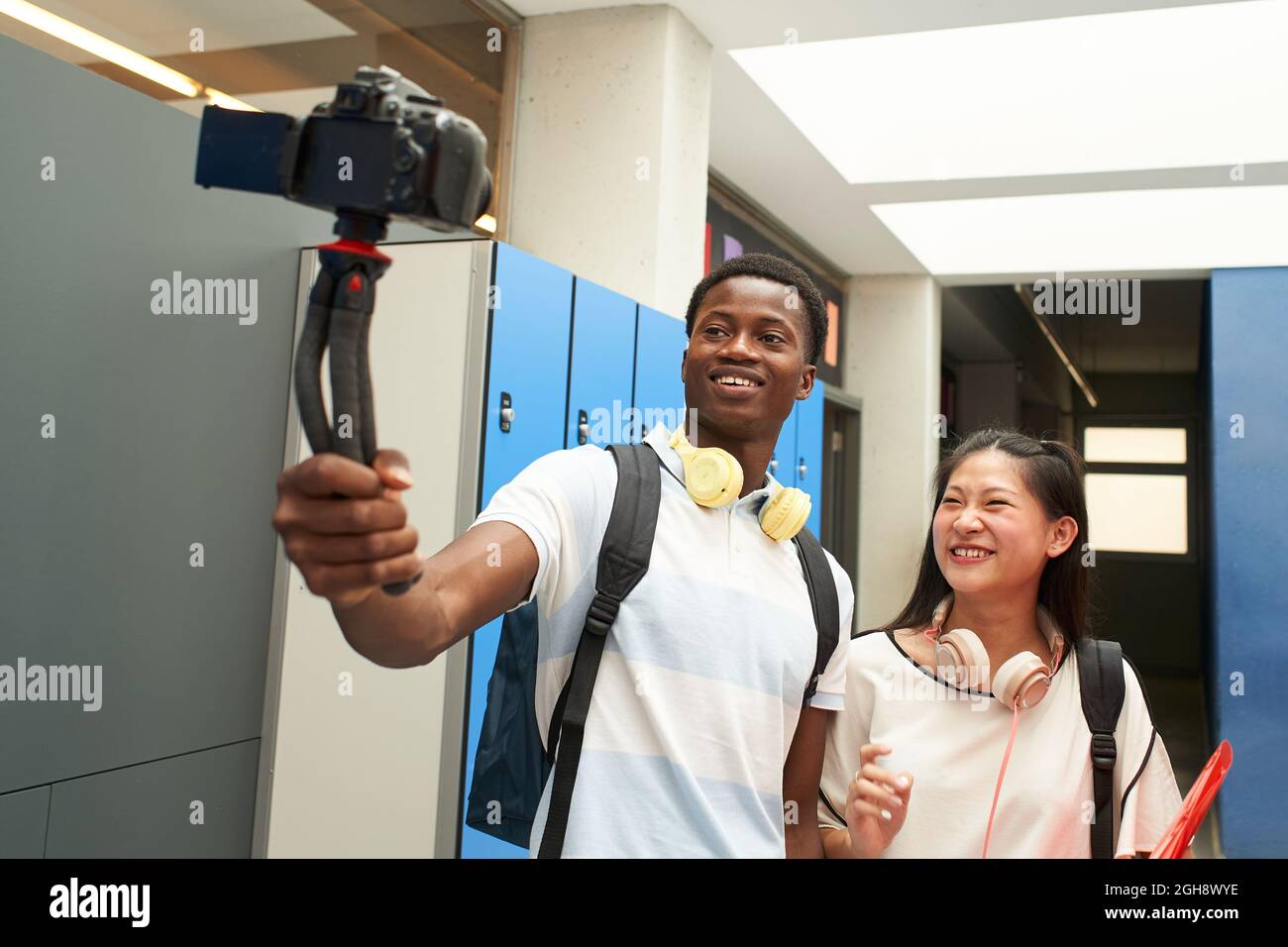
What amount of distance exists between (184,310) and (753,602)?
1918 mm

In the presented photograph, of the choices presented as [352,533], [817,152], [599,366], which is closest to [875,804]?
[352,533]

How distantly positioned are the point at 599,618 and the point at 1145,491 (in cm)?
1186

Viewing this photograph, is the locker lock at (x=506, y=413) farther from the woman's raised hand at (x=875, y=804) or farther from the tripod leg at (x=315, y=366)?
the tripod leg at (x=315, y=366)

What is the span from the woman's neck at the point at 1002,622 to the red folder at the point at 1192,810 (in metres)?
0.29

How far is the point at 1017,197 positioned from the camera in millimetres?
5445

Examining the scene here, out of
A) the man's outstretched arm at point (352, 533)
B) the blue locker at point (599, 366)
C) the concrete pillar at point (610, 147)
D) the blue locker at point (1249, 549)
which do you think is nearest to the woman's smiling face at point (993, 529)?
the man's outstretched arm at point (352, 533)

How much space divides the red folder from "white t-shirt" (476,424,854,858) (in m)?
0.46

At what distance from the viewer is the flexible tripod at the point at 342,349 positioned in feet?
2.04

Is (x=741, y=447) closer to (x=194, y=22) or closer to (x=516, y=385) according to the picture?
(x=516, y=385)

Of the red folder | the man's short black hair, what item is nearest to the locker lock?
the man's short black hair

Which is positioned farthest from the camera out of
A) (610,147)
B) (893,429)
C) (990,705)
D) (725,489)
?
(893,429)

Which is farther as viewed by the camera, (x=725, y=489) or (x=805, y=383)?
(x=805, y=383)

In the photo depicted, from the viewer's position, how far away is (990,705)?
1.50 m
